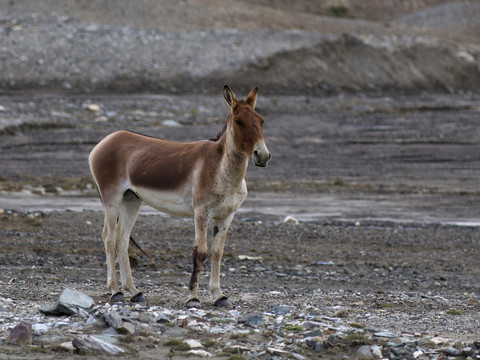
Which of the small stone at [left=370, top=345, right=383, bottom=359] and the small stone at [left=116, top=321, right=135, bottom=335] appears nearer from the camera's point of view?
the small stone at [left=370, top=345, right=383, bottom=359]

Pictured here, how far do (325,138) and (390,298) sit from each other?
74.1ft

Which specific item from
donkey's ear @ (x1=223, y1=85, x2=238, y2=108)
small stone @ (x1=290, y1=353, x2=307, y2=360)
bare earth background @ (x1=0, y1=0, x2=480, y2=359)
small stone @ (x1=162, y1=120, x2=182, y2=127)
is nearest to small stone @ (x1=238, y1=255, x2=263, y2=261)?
bare earth background @ (x1=0, y1=0, x2=480, y2=359)

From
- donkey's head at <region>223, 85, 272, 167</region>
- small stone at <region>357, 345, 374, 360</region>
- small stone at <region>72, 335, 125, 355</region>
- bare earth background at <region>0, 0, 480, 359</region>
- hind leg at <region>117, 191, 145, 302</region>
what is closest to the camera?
small stone at <region>72, 335, 125, 355</region>

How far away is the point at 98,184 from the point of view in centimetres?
942

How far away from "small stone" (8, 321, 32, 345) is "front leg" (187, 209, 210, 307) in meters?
2.04

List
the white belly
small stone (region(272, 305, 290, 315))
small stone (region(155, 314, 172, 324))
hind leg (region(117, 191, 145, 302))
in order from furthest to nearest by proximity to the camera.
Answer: hind leg (region(117, 191, 145, 302)) < the white belly < small stone (region(272, 305, 290, 315)) < small stone (region(155, 314, 172, 324))

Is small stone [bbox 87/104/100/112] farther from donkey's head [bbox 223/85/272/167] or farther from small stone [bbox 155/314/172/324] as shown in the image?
small stone [bbox 155/314/172/324]

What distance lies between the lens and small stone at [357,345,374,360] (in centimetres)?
727

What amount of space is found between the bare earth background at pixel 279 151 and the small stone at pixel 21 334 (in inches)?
4.4

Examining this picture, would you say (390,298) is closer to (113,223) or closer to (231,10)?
(113,223)

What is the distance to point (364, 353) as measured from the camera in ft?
24.0

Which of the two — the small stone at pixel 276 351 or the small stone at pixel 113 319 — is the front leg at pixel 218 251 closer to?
the small stone at pixel 113 319

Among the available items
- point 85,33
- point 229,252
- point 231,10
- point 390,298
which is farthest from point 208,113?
point 390,298

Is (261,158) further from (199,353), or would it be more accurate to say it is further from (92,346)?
(92,346)
